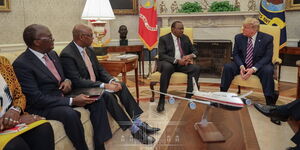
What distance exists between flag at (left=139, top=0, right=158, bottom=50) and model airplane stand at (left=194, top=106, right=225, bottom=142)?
12.4 feet

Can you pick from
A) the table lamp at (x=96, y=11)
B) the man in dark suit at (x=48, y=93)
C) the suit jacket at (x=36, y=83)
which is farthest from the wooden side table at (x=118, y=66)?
the suit jacket at (x=36, y=83)

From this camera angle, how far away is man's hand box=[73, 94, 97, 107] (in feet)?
7.27

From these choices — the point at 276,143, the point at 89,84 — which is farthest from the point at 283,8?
the point at 89,84

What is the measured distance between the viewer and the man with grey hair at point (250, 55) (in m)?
3.45

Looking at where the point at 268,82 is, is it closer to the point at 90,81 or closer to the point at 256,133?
the point at 256,133

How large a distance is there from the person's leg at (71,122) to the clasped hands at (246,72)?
2262 mm

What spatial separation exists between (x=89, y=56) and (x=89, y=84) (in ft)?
1.33

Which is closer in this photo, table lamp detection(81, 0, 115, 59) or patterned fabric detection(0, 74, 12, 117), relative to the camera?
patterned fabric detection(0, 74, 12, 117)

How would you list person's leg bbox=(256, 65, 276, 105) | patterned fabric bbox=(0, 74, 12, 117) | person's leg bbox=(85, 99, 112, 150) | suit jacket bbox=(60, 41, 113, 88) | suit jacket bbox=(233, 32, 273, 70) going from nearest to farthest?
patterned fabric bbox=(0, 74, 12, 117) → person's leg bbox=(85, 99, 112, 150) → suit jacket bbox=(60, 41, 113, 88) → person's leg bbox=(256, 65, 276, 105) → suit jacket bbox=(233, 32, 273, 70)

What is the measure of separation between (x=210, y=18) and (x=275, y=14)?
144 cm

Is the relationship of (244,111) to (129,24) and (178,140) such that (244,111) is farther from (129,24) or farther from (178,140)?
(129,24)

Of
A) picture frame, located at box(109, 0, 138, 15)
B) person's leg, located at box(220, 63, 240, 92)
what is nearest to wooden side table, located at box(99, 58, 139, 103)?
person's leg, located at box(220, 63, 240, 92)

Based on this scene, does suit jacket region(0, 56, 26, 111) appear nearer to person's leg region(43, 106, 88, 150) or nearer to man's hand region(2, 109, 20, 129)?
man's hand region(2, 109, 20, 129)

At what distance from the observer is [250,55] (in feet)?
11.9
